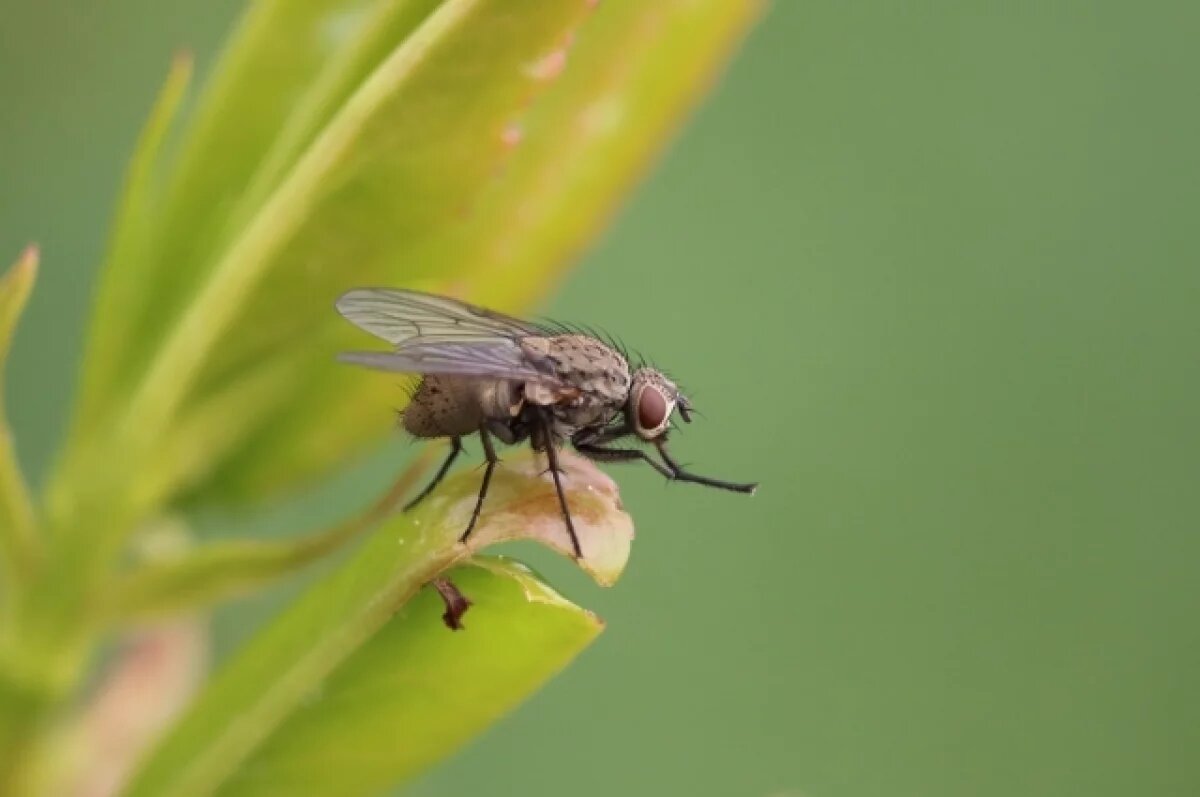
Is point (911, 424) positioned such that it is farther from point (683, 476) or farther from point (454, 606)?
point (454, 606)

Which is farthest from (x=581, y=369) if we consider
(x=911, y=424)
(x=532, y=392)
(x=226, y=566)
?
(x=911, y=424)

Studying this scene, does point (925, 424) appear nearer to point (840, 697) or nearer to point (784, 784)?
point (840, 697)

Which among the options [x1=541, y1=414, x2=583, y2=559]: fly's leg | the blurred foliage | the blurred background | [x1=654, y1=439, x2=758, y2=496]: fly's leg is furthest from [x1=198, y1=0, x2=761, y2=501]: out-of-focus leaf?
the blurred background

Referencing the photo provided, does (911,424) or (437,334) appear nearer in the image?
(437,334)

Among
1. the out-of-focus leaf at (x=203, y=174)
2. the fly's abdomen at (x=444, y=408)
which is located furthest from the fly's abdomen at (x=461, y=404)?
the out-of-focus leaf at (x=203, y=174)

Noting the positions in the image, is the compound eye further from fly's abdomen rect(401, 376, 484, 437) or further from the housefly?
fly's abdomen rect(401, 376, 484, 437)

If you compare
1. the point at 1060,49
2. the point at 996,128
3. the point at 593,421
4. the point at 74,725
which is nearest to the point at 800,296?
the point at 996,128
